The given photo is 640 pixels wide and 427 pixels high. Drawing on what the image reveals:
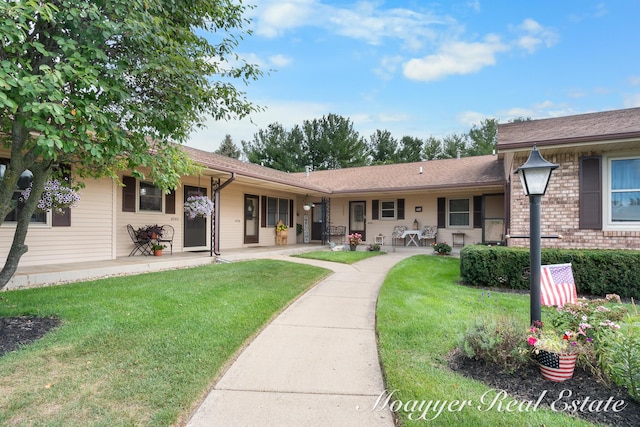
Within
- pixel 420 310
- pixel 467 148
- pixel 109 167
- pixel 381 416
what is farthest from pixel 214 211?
pixel 467 148

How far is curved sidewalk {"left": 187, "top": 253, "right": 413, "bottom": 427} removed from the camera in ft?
7.45

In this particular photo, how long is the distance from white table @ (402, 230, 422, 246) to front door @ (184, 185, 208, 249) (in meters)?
7.92

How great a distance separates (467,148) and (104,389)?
37.2m

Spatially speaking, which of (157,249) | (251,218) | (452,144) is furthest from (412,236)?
(452,144)

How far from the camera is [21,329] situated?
369 centimetres

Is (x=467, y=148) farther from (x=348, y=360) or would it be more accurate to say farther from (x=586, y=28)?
(x=348, y=360)

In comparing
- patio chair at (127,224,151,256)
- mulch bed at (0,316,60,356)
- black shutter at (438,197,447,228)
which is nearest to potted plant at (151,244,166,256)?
patio chair at (127,224,151,256)

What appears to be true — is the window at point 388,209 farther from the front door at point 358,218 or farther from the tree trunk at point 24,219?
the tree trunk at point 24,219

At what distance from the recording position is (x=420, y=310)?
474cm

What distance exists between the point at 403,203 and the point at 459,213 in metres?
2.28

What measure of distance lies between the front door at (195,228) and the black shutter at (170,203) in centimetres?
41

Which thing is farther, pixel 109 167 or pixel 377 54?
pixel 377 54

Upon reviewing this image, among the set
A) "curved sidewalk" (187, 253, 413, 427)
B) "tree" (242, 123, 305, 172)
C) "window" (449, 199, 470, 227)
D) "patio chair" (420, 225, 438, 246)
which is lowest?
"curved sidewalk" (187, 253, 413, 427)

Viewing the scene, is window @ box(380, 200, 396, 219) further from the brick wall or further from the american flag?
the american flag
